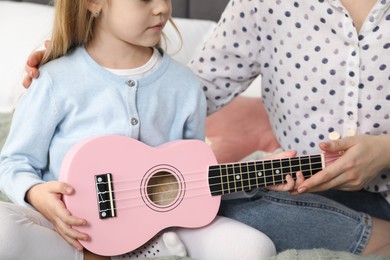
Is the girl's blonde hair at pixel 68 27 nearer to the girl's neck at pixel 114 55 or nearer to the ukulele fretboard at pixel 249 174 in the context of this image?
the girl's neck at pixel 114 55

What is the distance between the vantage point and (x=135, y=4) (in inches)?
51.4

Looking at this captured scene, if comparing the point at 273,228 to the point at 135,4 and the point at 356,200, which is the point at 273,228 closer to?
the point at 356,200

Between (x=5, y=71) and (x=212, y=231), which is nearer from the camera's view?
(x=212, y=231)

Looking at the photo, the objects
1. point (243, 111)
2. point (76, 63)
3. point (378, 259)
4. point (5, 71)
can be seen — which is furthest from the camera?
point (5, 71)

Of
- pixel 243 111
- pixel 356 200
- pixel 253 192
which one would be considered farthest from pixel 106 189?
pixel 243 111

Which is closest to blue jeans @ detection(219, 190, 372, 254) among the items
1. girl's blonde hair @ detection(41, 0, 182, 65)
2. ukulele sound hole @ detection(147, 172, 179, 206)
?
ukulele sound hole @ detection(147, 172, 179, 206)

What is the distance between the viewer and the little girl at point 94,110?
4.22 ft

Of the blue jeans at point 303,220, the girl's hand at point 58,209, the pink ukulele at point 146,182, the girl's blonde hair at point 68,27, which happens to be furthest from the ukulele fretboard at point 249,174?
the girl's blonde hair at point 68,27

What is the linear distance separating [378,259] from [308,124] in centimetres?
36

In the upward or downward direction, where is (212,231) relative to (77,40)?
downward

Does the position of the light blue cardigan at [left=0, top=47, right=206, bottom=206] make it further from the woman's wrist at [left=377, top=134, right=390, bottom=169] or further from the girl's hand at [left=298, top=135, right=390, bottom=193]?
the woman's wrist at [left=377, top=134, right=390, bottom=169]

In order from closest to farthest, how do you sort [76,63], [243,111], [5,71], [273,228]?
1. [76,63]
2. [273,228]
3. [243,111]
4. [5,71]

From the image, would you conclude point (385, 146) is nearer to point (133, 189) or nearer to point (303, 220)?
point (303, 220)

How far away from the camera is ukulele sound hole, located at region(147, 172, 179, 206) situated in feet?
4.27
